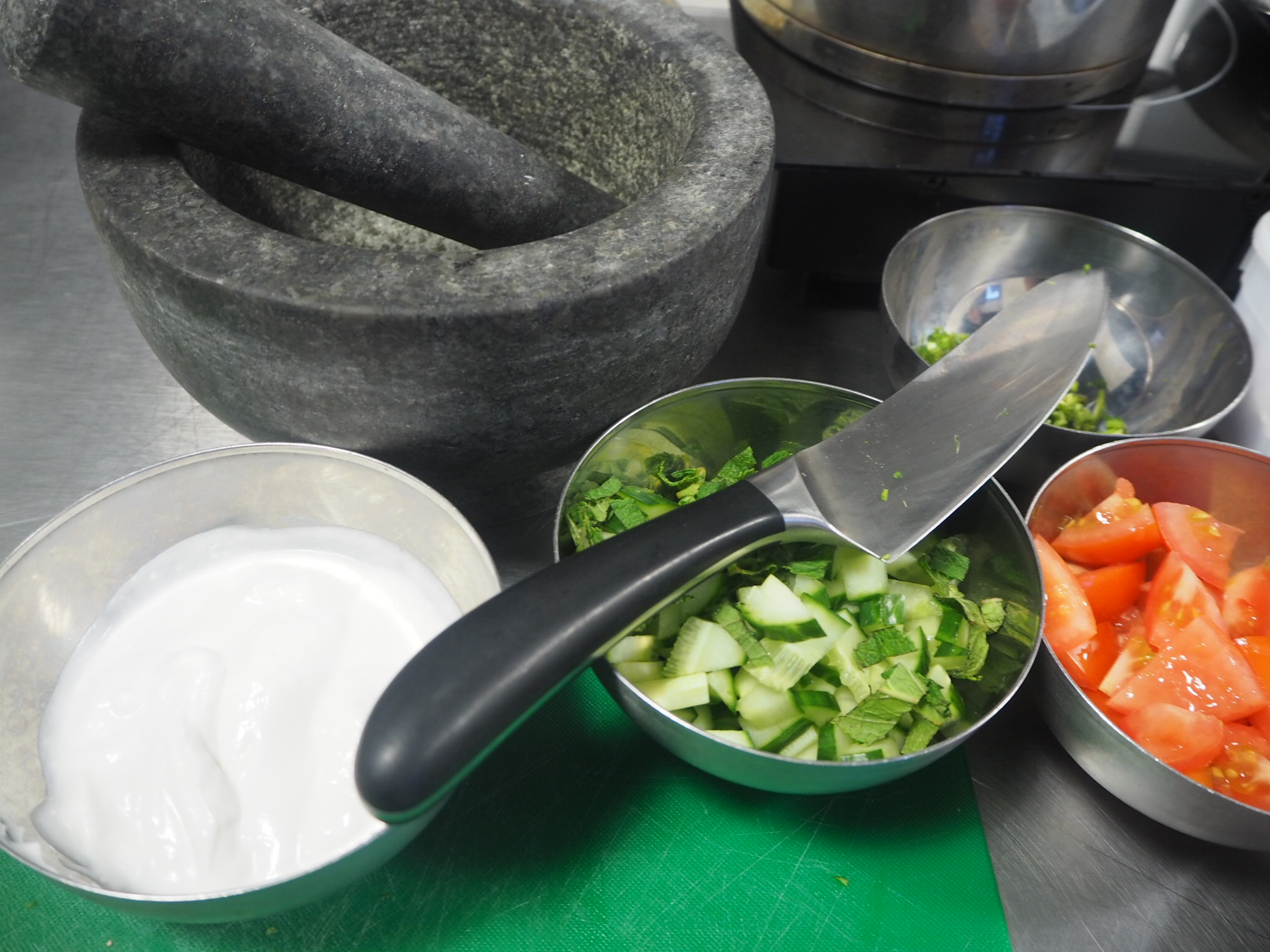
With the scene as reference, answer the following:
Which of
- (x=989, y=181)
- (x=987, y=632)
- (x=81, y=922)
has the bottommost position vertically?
(x=81, y=922)

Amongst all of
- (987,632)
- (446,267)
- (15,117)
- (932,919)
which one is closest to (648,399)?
(446,267)

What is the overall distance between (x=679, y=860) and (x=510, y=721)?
0.28 meters

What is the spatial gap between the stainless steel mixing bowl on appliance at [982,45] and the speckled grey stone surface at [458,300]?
0.25 metres

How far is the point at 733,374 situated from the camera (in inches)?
44.5

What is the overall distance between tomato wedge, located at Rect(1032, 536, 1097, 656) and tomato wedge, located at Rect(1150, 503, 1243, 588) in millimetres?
101

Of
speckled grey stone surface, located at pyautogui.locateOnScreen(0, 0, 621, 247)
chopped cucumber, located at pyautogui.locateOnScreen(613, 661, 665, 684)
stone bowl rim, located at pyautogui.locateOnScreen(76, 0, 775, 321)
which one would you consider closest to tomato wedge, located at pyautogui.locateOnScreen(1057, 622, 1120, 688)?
chopped cucumber, located at pyautogui.locateOnScreen(613, 661, 665, 684)

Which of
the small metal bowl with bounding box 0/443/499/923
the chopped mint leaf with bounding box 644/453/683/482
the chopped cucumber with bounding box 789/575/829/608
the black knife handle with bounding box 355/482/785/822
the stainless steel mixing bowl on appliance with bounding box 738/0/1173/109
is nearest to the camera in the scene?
the black knife handle with bounding box 355/482/785/822

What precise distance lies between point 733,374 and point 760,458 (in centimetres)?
26

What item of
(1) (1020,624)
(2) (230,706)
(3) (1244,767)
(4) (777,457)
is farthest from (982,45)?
(2) (230,706)

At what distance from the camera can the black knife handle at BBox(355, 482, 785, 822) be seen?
52 cm

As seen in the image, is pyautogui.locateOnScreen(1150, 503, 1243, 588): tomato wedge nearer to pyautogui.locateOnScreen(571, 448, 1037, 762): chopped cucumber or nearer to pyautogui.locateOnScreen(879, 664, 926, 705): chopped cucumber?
pyautogui.locateOnScreen(571, 448, 1037, 762): chopped cucumber

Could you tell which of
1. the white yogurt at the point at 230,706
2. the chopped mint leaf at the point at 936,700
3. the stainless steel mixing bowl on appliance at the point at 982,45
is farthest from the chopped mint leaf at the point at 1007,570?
the stainless steel mixing bowl on appliance at the point at 982,45

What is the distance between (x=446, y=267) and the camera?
2.24 feet

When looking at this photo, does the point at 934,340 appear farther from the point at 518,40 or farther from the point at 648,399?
the point at 518,40
